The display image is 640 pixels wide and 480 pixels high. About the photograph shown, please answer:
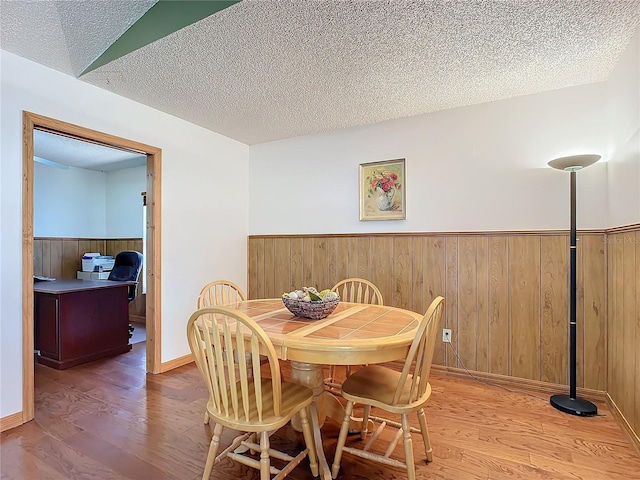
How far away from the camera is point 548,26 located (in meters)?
1.82

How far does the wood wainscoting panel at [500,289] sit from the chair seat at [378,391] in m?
1.30

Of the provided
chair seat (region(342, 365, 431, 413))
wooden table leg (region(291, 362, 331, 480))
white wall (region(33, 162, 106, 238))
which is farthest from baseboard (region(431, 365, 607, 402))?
white wall (region(33, 162, 106, 238))

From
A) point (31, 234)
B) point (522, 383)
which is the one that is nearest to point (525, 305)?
point (522, 383)

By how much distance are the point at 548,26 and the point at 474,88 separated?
2.44 ft

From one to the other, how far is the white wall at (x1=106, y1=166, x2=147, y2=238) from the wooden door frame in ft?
8.06

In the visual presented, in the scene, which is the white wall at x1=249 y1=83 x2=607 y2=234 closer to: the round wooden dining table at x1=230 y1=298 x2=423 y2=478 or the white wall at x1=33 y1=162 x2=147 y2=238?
the round wooden dining table at x1=230 y1=298 x2=423 y2=478

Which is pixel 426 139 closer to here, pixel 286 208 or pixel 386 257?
pixel 386 257

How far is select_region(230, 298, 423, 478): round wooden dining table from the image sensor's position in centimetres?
148

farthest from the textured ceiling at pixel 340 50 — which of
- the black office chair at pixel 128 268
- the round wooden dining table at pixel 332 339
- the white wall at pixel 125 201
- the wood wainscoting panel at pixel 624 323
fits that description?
the white wall at pixel 125 201

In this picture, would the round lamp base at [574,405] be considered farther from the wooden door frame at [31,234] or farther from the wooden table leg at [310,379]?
the wooden door frame at [31,234]

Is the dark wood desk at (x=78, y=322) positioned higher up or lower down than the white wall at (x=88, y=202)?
lower down

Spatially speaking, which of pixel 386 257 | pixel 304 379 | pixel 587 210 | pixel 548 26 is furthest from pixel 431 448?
pixel 548 26

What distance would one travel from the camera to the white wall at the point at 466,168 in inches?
99.6

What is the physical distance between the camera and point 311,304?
6.14 feet
